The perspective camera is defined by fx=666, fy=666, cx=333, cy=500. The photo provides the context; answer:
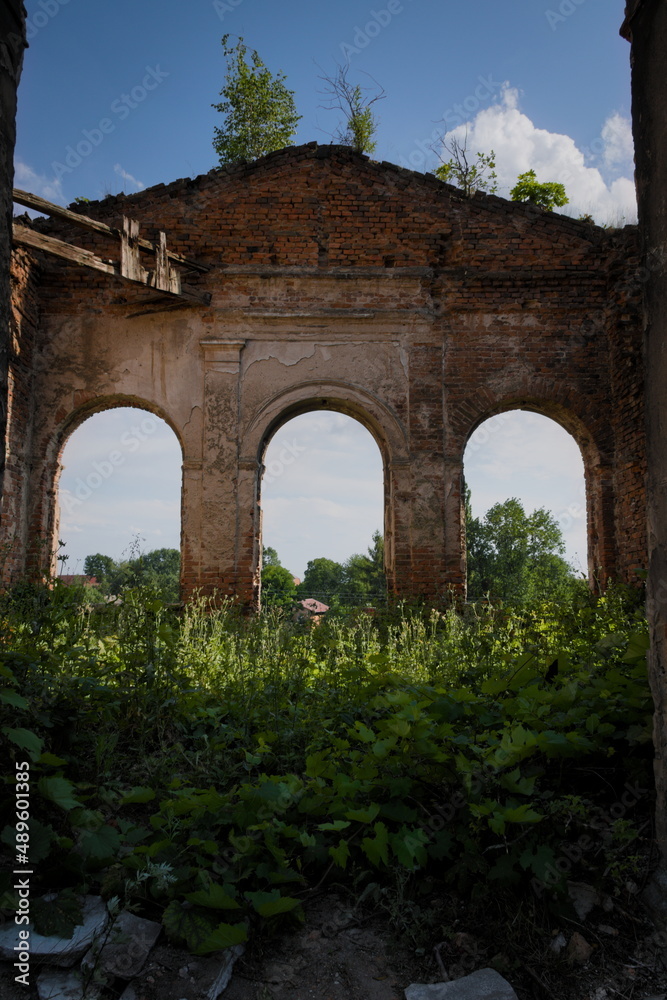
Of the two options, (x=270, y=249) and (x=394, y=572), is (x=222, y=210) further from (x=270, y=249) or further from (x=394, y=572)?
(x=394, y=572)

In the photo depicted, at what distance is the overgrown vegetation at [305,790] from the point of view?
8.17 ft

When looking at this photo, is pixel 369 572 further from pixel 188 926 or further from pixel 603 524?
pixel 188 926

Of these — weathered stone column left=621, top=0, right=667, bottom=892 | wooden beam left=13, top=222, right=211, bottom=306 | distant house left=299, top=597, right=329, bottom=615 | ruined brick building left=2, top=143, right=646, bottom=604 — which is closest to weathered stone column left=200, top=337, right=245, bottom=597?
ruined brick building left=2, top=143, right=646, bottom=604

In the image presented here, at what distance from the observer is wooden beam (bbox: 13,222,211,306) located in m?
8.09

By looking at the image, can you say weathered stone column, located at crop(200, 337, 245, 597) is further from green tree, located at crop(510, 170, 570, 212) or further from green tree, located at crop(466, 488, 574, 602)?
green tree, located at crop(466, 488, 574, 602)

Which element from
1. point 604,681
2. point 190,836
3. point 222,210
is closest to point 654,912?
point 604,681

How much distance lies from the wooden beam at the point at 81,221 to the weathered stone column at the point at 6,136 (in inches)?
219

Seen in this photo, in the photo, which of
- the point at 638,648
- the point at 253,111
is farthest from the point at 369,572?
the point at 638,648

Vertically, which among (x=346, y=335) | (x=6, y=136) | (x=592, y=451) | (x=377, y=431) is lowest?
(x=6, y=136)

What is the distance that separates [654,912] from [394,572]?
23.8 feet

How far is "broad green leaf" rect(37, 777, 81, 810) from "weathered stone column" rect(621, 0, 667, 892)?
2229mm

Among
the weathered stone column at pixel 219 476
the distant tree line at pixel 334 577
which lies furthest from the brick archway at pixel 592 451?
the distant tree line at pixel 334 577

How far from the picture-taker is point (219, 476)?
31.8 ft

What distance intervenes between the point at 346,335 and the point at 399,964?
873cm
